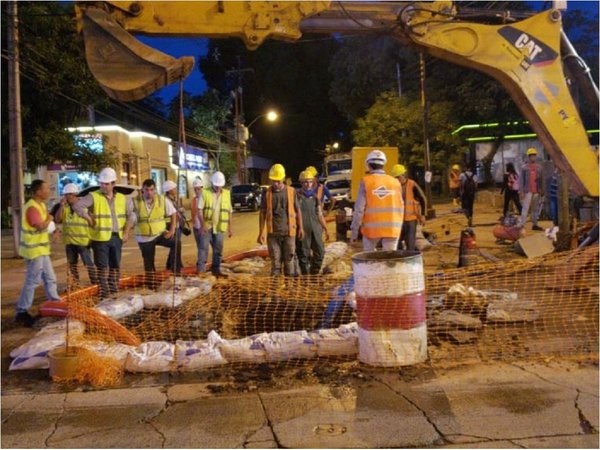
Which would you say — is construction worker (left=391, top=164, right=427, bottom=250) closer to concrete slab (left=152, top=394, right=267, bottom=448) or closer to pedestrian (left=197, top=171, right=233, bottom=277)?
pedestrian (left=197, top=171, right=233, bottom=277)

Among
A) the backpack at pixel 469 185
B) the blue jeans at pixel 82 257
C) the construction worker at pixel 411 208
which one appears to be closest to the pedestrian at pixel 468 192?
the backpack at pixel 469 185

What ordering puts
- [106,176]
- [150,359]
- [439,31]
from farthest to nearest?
1. [106,176]
2. [439,31]
3. [150,359]

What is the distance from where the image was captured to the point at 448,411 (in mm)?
4441

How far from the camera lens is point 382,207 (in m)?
7.09

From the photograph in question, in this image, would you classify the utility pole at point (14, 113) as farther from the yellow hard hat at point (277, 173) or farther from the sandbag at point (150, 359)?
the sandbag at point (150, 359)

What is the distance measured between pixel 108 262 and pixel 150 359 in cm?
336

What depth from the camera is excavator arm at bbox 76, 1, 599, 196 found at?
21.6ft

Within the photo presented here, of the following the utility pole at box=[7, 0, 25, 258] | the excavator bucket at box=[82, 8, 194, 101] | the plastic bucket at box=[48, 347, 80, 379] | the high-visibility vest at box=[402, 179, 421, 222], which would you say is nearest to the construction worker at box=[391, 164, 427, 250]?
the high-visibility vest at box=[402, 179, 421, 222]

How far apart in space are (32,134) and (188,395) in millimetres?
16710

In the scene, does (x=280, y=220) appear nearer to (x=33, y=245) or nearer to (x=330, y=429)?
(x=33, y=245)

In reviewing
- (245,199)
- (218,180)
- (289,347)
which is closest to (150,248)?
(218,180)

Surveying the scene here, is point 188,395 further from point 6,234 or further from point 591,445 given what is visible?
point 6,234

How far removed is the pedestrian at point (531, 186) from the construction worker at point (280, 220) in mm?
6917

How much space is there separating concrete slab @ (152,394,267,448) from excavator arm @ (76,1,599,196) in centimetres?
361
